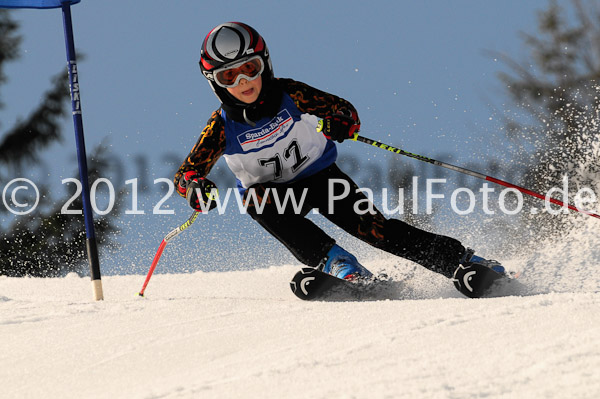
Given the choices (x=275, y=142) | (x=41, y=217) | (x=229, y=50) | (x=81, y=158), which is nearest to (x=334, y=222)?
(x=275, y=142)

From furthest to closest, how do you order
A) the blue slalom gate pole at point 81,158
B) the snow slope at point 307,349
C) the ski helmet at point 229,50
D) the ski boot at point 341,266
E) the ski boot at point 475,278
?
the blue slalom gate pole at point 81,158, the ski boot at point 341,266, the ski helmet at point 229,50, the ski boot at point 475,278, the snow slope at point 307,349

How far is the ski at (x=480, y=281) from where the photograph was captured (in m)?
3.72

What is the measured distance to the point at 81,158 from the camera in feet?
14.6

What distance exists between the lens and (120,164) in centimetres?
1119

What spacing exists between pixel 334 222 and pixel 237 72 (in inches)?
41.2

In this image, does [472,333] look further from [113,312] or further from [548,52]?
[548,52]

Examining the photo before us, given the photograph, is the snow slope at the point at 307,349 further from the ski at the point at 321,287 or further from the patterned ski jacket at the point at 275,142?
the patterned ski jacket at the point at 275,142

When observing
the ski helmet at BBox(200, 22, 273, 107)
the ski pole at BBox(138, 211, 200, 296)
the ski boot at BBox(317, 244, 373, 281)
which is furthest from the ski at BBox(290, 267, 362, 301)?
the ski helmet at BBox(200, 22, 273, 107)

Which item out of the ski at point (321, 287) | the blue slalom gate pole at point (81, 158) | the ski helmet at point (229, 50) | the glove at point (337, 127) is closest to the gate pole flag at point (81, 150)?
the blue slalom gate pole at point (81, 158)

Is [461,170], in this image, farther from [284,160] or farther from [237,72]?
[237,72]

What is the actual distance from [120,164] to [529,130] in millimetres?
6505

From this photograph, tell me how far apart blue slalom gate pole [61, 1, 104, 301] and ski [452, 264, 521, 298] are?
218 centimetres

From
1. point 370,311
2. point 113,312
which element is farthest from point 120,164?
point 370,311

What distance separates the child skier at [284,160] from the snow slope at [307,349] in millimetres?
588
